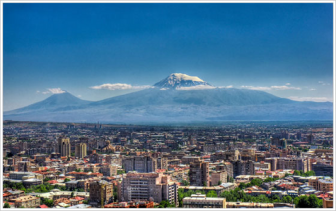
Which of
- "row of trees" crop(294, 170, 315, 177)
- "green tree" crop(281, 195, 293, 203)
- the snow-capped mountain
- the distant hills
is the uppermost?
the snow-capped mountain

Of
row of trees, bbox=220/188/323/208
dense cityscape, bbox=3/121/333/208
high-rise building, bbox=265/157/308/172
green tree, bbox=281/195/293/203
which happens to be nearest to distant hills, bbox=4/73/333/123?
dense cityscape, bbox=3/121/333/208

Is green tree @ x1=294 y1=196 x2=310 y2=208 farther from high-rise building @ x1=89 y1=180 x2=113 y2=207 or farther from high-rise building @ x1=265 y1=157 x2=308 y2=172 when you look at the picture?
high-rise building @ x1=265 y1=157 x2=308 y2=172

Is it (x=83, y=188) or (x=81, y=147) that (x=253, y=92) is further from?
(x=83, y=188)

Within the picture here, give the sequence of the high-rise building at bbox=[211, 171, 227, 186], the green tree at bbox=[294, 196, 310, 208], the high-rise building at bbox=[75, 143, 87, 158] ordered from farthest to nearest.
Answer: the high-rise building at bbox=[75, 143, 87, 158]
the high-rise building at bbox=[211, 171, 227, 186]
the green tree at bbox=[294, 196, 310, 208]

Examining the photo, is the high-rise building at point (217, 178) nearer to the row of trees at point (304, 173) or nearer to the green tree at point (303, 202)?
the row of trees at point (304, 173)

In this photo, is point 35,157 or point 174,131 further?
point 174,131

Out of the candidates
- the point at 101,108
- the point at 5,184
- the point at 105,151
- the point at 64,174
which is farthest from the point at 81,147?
the point at 101,108

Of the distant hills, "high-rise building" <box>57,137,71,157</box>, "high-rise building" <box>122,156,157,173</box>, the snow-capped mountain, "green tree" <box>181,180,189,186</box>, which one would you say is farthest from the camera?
the snow-capped mountain
